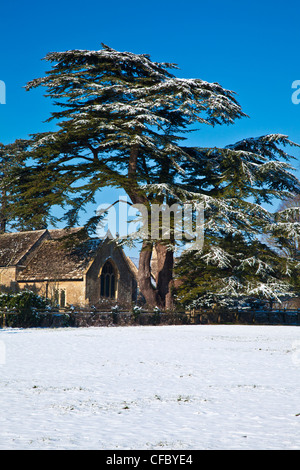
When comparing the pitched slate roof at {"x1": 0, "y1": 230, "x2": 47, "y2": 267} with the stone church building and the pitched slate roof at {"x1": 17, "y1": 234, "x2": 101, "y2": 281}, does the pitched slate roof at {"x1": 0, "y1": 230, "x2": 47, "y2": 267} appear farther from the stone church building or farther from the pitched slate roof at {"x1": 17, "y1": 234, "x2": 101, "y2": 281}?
the pitched slate roof at {"x1": 17, "y1": 234, "x2": 101, "y2": 281}

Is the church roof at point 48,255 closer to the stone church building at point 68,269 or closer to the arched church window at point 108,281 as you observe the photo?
the stone church building at point 68,269

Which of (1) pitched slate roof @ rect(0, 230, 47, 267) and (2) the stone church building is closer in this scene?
(2) the stone church building

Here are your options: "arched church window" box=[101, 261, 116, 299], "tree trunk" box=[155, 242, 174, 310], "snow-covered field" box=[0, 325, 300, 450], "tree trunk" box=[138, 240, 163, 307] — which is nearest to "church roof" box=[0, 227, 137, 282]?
"arched church window" box=[101, 261, 116, 299]

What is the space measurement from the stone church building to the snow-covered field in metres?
22.0

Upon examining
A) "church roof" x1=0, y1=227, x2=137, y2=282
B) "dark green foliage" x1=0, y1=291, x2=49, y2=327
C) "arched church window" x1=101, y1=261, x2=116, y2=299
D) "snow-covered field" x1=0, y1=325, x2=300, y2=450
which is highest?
"church roof" x1=0, y1=227, x2=137, y2=282

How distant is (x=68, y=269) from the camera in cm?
3947

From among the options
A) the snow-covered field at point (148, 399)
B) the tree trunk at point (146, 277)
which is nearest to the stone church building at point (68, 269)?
the tree trunk at point (146, 277)

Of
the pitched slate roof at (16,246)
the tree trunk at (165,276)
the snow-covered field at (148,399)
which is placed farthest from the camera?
the pitched slate roof at (16,246)

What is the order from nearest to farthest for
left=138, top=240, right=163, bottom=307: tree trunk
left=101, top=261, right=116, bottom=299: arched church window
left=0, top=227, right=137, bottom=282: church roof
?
left=138, top=240, right=163, bottom=307: tree trunk, left=0, top=227, right=137, bottom=282: church roof, left=101, top=261, right=116, bottom=299: arched church window

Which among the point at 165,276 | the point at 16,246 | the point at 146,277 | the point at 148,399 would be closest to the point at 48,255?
the point at 16,246

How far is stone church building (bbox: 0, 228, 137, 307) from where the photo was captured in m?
38.6

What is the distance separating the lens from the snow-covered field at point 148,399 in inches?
243

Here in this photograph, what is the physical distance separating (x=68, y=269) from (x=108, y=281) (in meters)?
3.48

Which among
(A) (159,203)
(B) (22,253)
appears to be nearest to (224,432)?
(A) (159,203)
